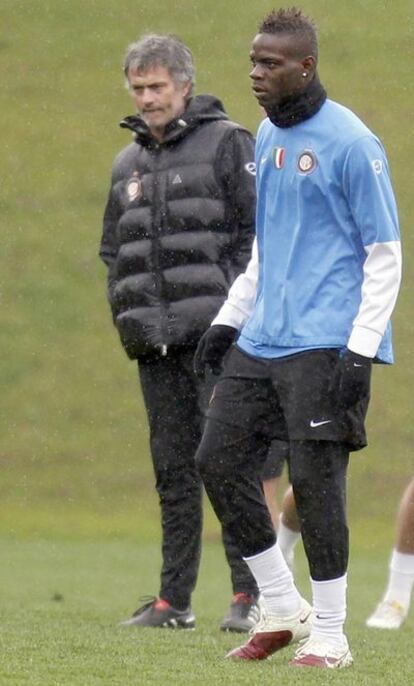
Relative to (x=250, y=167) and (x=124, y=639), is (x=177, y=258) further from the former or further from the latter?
(x=124, y=639)

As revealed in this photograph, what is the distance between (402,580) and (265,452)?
99.5 inches

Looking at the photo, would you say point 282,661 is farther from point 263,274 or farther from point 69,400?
point 69,400

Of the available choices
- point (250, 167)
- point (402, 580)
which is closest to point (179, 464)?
point (250, 167)

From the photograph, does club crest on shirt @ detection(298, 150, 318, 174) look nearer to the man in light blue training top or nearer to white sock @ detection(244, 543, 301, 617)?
the man in light blue training top

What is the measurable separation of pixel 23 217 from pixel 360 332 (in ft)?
44.0

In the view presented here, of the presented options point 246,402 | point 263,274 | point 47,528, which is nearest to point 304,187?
point 263,274

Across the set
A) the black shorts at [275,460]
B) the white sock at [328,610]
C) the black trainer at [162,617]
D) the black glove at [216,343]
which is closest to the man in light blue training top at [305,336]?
the white sock at [328,610]

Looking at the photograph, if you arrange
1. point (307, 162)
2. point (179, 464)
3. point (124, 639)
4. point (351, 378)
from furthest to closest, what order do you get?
1. point (179, 464)
2. point (124, 639)
3. point (307, 162)
4. point (351, 378)

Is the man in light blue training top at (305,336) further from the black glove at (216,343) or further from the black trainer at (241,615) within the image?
the black trainer at (241,615)

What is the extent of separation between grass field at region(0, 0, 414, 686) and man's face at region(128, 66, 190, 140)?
2172mm

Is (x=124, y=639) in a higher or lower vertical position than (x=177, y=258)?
lower

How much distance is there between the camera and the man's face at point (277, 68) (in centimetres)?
603

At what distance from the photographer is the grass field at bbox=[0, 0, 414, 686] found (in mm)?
7152

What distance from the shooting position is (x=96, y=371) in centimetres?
1742
